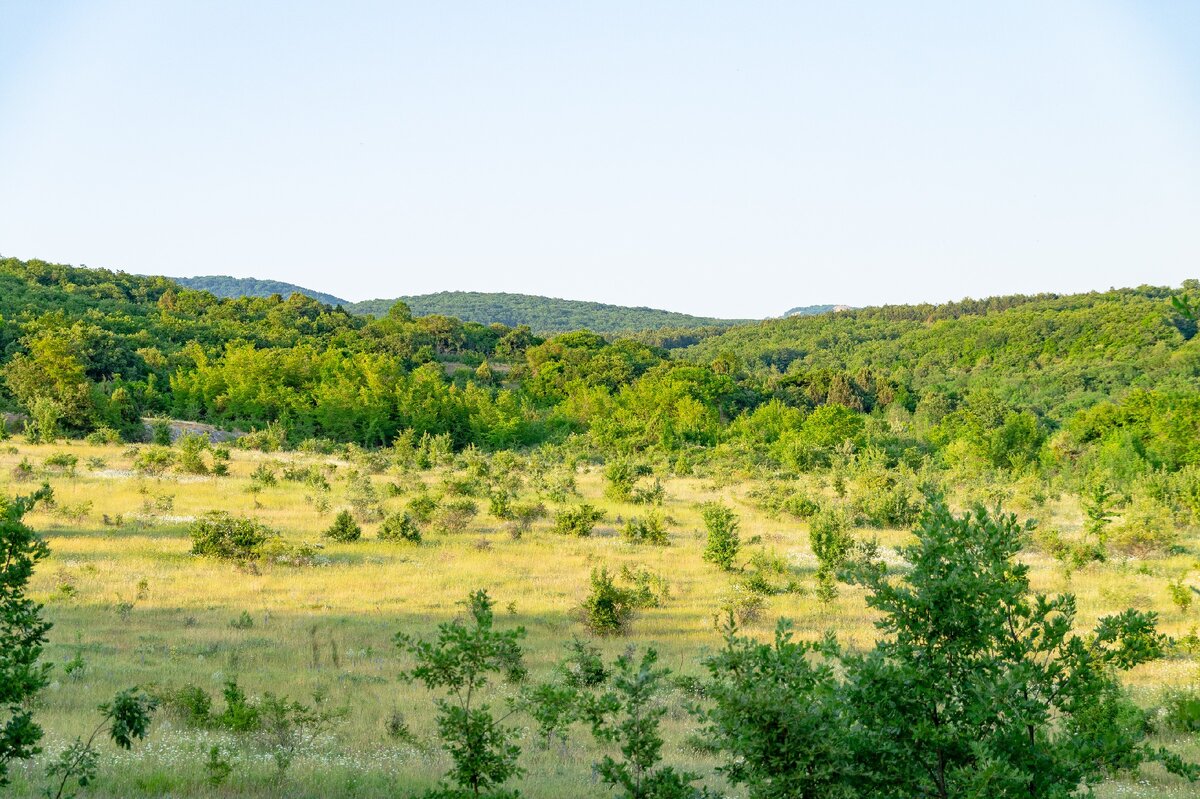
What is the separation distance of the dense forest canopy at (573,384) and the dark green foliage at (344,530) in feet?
67.7

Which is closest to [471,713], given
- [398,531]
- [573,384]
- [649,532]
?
[398,531]

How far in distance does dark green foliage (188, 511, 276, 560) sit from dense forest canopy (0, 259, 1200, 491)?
2096 centimetres

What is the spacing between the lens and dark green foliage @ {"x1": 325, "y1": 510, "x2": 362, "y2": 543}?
21953mm

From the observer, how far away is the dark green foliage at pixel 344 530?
2195 centimetres

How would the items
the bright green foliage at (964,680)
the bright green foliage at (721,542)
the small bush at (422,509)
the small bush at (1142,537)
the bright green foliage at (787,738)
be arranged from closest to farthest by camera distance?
1. the bright green foliage at (787,738)
2. the bright green foliage at (964,680)
3. the bright green foliage at (721,542)
4. the small bush at (1142,537)
5. the small bush at (422,509)

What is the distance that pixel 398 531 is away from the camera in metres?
22.1

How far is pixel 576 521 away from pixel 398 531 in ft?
16.2

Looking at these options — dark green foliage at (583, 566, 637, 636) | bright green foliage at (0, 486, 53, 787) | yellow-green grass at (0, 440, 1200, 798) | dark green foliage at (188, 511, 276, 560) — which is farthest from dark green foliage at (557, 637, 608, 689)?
dark green foliage at (188, 511, 276, 560)

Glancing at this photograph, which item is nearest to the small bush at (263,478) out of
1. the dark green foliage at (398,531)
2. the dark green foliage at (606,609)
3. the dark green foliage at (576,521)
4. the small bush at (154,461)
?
the small bush at (154,461)

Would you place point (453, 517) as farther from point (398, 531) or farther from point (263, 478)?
point (263, 478)

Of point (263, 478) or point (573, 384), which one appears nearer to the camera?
point (263, 478)

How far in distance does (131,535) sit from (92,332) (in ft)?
131

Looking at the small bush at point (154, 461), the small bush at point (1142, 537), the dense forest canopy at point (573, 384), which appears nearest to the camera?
the small bush at point (1142, 537)

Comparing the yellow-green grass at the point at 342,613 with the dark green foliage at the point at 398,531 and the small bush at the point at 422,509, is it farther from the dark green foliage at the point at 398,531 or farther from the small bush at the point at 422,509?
the small bush at the point at 422,509
